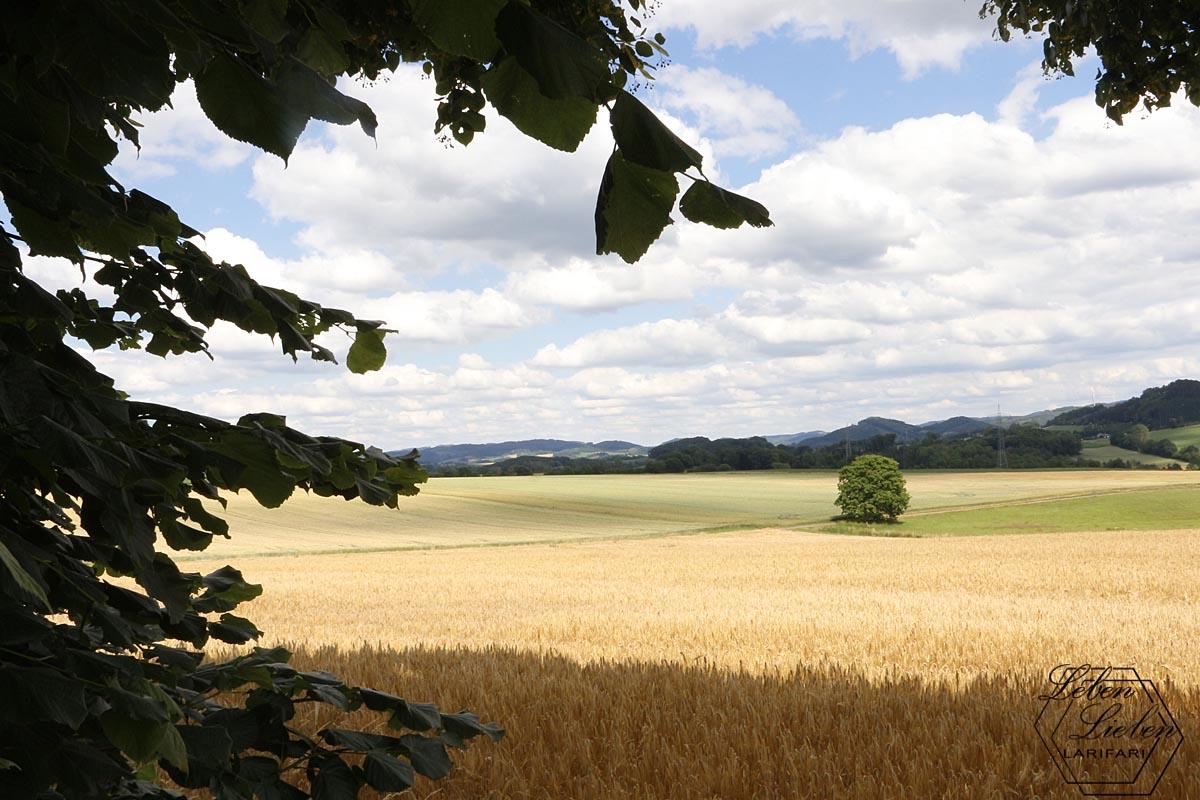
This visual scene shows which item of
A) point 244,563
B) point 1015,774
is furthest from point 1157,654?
Result: point 244,563

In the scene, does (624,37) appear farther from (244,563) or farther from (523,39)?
A: (244,563)

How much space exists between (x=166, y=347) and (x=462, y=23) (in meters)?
2.54

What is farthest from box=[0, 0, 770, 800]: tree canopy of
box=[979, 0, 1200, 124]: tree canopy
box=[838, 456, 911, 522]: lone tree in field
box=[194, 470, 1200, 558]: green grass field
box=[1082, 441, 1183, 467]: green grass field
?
box=[1082, 441, 1183, 467]: green grass field

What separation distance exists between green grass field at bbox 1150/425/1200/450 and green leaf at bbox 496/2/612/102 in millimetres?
135529

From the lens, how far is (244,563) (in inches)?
1427

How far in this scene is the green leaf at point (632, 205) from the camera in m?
1.03

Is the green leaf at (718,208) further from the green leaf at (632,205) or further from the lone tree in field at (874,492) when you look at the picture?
the lone tree in field at (874,492)

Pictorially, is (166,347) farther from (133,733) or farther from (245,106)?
(245,106)

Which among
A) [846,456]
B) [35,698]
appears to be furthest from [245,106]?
[846,456]

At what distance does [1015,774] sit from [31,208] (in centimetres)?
549

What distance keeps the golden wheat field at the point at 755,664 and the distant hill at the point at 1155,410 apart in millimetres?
134707

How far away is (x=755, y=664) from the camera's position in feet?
29.9

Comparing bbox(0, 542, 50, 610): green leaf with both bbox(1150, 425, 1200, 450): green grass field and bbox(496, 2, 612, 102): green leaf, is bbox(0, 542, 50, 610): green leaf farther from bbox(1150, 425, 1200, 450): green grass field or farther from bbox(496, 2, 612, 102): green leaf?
bbox(1150, 425, 1200, 450): green grass field

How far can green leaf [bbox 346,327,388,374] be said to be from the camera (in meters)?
2.75
